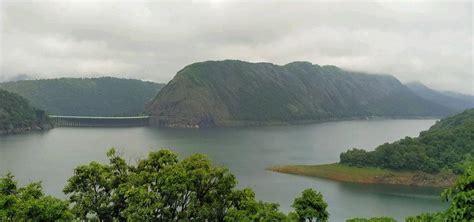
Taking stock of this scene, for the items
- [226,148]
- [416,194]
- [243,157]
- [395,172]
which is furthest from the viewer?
[226,148]

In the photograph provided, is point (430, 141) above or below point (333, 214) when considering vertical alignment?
above

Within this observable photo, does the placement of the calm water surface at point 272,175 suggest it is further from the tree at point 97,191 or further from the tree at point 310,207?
the tree at point 310,207

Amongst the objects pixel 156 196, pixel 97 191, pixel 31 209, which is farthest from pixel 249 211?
pixel 31 209

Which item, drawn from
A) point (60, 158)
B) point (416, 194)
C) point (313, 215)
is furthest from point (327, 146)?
point (313, 215)

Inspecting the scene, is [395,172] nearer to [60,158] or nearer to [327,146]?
[327,146]

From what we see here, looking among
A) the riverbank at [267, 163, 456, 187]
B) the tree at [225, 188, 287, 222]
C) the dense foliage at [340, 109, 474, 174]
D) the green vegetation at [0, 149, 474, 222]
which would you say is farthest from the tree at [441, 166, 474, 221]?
the dense foliage at [340, 109, 474, 174]

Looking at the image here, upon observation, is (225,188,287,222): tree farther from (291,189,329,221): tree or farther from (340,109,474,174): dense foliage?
(340,109,474,174): dense foliage
